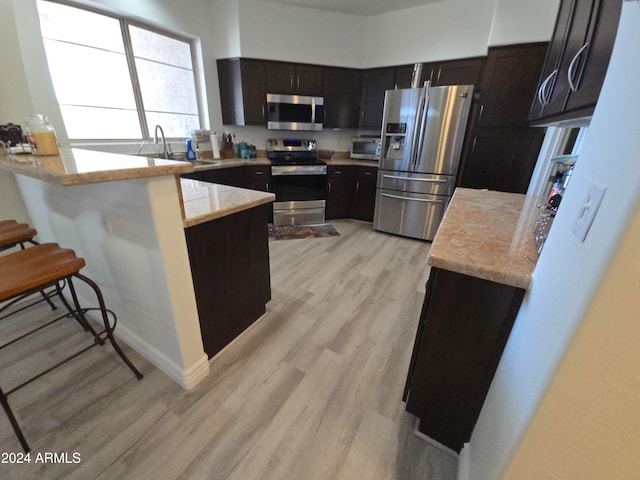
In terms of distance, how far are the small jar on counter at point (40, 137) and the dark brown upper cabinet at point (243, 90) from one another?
2.53m

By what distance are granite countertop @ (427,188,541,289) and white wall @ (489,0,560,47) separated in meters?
2.19

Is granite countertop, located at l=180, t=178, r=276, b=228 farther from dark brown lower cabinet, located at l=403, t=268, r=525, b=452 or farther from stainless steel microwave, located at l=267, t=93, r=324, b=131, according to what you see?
stainless steel microwave, located at l=267, t=93, r=324, b=131

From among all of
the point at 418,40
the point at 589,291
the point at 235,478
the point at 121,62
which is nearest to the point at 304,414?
the point at 235,478

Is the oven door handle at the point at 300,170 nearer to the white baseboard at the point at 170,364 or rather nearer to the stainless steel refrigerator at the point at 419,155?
the stainless steel refrigerator at the point at 419,155

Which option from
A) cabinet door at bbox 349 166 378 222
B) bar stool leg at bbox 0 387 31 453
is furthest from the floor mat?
bar stool leg at bbox 0 387 31 453

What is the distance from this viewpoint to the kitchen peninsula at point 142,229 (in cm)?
103

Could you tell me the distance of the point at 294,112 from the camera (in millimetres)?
3699

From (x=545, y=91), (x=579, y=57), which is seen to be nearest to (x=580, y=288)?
(x=579, y=57)

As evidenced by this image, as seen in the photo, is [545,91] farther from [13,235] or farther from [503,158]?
[13,235]

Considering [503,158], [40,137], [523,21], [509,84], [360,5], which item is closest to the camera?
[40,137]

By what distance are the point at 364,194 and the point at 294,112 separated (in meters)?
1.51

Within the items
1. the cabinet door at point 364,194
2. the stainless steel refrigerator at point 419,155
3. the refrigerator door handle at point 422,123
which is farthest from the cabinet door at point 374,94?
the refrigerator door handle at point 422,123

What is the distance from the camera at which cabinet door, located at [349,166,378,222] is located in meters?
3.81

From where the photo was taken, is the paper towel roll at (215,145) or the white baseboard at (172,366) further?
the paper towel roll at (215,145)
